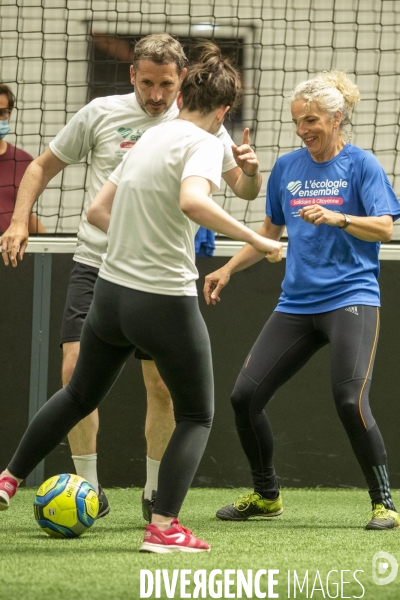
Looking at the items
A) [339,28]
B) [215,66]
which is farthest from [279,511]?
[339,28]

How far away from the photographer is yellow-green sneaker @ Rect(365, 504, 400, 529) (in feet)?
12.1

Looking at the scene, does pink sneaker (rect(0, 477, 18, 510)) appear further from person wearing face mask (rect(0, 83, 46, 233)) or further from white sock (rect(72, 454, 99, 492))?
person wearing face mask (rect(0, 83, 46, 233))

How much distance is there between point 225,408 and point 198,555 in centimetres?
222

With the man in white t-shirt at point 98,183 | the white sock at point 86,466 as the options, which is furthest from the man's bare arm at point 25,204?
the white sock at point 86,466

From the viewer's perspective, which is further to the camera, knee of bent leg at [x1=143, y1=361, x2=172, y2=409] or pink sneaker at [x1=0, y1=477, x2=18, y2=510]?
knee of bent leg at [x1=143, y1=361, x2=172, y2=409]

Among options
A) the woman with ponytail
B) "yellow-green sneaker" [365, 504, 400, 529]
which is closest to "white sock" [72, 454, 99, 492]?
the woman with ponytail

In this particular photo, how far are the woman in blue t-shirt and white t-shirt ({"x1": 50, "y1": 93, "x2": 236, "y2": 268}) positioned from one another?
1.33ft

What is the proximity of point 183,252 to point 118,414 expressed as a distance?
2.32 metres

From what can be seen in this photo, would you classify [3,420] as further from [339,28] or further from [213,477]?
[339,28]

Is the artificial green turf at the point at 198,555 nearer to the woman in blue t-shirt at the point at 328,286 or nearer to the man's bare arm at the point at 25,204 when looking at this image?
the woman in blue t-shirt at the point at 328,286

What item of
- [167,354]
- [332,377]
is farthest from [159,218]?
[332,377]

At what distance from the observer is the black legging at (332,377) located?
3.73 metres

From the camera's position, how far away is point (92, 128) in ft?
13.4

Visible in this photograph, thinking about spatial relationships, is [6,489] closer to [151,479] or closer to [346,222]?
[151,479]
